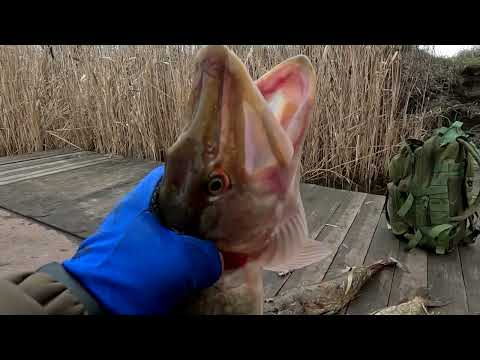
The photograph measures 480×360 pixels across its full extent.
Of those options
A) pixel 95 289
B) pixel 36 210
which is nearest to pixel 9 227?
pixel 36 210

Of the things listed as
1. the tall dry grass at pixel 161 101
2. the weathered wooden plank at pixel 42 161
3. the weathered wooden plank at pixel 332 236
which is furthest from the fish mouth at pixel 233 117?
the weathered wooden plank at pixel 42 161

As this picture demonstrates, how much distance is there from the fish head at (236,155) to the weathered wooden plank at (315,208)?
3.47ft

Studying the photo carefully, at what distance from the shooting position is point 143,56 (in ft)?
13.5

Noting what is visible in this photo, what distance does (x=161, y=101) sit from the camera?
3.98m

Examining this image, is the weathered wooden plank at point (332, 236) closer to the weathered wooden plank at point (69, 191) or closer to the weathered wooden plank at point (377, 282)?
the weathered wooden plank at point (377, 282)

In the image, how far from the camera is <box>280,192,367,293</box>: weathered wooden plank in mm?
1824

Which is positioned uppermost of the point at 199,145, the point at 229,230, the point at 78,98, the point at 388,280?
the point at 199,145

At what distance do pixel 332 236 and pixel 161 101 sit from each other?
245cm

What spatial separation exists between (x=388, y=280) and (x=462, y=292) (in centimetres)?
30

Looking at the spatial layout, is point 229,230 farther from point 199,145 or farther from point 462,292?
point 462,292

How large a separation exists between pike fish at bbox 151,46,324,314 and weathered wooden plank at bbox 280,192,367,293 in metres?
0.25

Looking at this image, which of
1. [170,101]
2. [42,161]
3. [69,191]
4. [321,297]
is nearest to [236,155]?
[321,297]

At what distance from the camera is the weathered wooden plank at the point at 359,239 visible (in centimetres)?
199

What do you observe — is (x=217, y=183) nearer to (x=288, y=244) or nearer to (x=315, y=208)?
(x=288, y=244)
